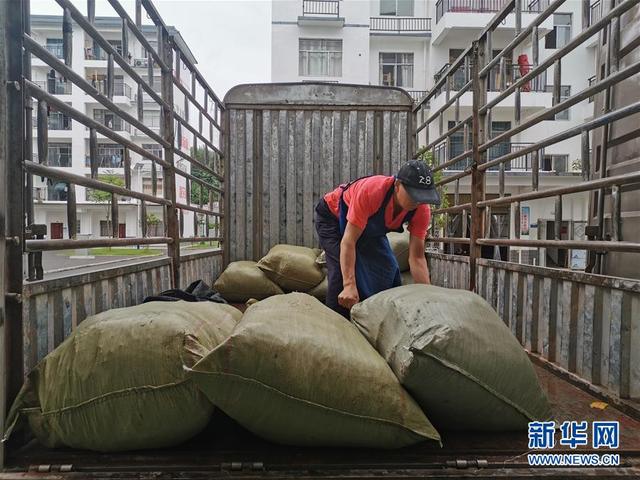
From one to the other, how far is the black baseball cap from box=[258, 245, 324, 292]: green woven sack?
5.58 ft

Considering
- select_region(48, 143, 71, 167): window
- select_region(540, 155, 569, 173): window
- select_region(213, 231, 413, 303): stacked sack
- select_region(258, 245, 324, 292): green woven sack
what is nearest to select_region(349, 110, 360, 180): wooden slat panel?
select_region(213, 231, 413, 303): stacked sack

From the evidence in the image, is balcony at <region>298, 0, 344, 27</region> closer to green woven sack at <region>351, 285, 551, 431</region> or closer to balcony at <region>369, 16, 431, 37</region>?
balcony at <region>369, 16, 431, 37</region>

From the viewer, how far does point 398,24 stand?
16219 millimetres

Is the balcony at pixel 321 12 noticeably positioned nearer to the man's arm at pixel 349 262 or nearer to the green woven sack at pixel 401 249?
the green woven sack at pixel 401 249

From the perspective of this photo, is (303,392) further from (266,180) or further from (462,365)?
(266,180)

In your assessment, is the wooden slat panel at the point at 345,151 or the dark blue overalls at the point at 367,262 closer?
the dark blue overalls at the point at 367,262

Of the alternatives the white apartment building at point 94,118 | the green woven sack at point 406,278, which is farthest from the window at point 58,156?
the green woven sack at point 406,278

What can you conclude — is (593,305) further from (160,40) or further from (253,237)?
(253,237)

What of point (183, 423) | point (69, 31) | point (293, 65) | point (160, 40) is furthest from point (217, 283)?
point (293, 65)

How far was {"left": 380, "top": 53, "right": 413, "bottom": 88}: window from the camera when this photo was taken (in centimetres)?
1605

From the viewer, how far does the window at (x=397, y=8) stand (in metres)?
16.5

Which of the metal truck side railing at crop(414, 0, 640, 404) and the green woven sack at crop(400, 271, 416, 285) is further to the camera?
the green woven sack at crop(400, 271, 416, 285)

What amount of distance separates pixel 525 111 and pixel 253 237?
1329cm

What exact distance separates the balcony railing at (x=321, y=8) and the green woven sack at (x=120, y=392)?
16.6 meters
